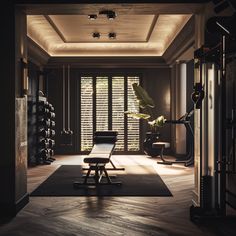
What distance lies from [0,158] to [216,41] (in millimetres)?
2567

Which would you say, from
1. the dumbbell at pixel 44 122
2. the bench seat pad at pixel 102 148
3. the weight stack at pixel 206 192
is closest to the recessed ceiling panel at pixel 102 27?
the dumbbell at pixel 44 122

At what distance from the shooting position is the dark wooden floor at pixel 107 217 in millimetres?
3418

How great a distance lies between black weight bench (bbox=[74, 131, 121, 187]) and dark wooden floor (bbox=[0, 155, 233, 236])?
688 mm

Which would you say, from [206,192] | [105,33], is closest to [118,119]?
[105,33]

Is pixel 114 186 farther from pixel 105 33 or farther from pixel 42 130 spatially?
pixel 105 33

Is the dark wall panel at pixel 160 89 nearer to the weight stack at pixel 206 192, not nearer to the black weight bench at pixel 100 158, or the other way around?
the black weight bench at pixel 100 158

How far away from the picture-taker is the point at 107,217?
3877mm

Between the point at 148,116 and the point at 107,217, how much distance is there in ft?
17.2

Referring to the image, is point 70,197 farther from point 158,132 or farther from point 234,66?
point 158,132

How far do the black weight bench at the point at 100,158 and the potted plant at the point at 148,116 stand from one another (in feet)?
7.21

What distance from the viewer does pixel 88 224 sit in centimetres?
362

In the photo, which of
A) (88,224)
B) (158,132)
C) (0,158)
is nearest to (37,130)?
(158,132)

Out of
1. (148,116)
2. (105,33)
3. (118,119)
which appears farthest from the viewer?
(118,119)

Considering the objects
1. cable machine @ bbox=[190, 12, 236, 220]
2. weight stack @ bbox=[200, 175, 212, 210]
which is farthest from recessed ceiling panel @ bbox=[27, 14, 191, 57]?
weight stack @ bbox=[200, 175, 212, 210]
